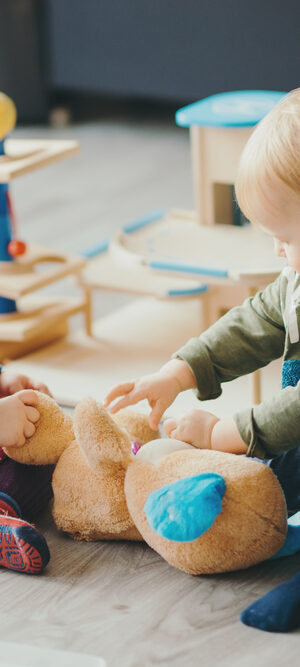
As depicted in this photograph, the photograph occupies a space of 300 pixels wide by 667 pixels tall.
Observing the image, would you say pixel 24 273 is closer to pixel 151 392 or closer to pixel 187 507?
pixel 151 392

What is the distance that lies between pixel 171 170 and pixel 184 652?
2.07 m

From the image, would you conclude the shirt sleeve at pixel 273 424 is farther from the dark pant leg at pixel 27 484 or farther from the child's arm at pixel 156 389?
the dark pant leg at pixel 27 484

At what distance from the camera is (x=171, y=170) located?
2670 millimetres

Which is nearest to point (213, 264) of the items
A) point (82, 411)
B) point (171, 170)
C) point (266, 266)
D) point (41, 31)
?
point (266, 266)

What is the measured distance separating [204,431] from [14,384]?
0.26m

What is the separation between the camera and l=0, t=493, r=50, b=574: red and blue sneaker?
0.83m

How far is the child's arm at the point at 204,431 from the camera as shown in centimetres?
86

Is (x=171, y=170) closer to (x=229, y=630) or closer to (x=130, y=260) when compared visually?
(x=130, y=260)

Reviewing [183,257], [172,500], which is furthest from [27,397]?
[183,257]

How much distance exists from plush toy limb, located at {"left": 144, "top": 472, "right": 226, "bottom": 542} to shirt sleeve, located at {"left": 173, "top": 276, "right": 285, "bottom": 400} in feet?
0.49

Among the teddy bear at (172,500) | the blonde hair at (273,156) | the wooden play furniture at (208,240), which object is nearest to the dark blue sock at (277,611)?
the teddy bear at (172,500)

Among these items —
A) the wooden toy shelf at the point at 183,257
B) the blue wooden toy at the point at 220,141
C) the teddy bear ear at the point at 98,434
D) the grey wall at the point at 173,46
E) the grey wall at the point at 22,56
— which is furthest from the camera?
the grey wall at the point at 22,56

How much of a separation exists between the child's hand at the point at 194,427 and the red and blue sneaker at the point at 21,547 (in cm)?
17

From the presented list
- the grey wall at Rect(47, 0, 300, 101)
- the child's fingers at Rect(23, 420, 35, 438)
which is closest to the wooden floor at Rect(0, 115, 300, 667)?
the child's fingers at Rect(23, 420, 35, 438)
